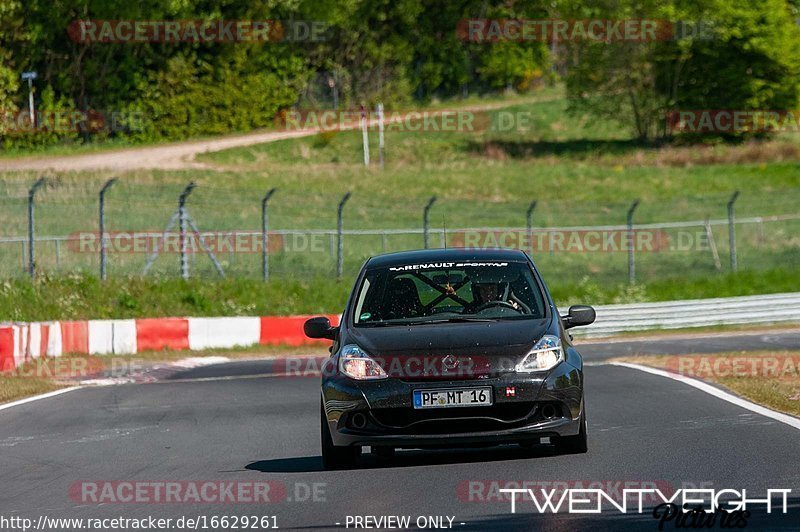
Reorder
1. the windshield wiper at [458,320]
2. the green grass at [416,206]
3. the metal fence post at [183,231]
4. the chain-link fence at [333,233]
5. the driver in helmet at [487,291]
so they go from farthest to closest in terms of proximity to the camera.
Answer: the chain-link fence at [333,233], the green grass at [416,206], the metal fence post at [183,231], the driver in helmet at [487,291], the windshield wiper at [458,320]

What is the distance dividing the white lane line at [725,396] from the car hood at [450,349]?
98.5 inches

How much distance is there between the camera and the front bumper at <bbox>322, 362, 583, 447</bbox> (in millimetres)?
9203

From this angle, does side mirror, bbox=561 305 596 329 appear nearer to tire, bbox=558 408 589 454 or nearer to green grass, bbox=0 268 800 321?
tire, bbox=558 408 589 454

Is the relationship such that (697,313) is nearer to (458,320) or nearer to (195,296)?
(195,296)

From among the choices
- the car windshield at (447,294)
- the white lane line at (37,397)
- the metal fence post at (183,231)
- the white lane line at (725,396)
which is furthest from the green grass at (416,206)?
the car windshield at (447,294)

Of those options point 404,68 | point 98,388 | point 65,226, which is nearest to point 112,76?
point 404,68

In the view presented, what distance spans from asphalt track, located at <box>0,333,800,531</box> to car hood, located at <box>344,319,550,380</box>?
1.95ft

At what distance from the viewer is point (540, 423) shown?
30.5ft

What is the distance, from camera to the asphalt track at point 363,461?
7.85 meters

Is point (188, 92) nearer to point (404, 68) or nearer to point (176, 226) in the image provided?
point (404, 68)

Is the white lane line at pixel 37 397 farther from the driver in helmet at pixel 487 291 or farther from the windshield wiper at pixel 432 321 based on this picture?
the driver in helmet at pixel 487 291

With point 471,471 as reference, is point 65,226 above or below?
above

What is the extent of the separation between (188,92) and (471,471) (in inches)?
2060

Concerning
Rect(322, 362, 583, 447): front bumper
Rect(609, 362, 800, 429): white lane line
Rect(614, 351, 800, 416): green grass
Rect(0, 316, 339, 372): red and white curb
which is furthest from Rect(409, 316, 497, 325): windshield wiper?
Rect(0, 316, 339, 372): red and white curb
